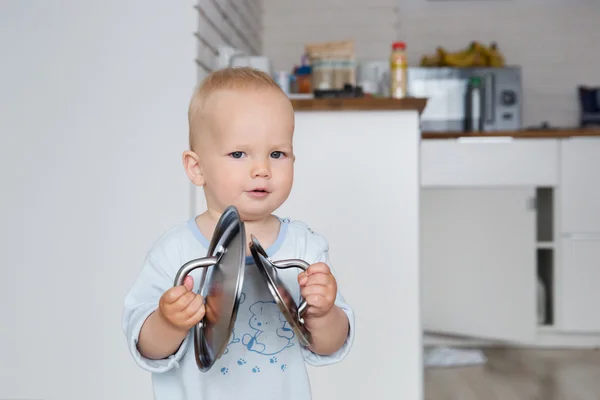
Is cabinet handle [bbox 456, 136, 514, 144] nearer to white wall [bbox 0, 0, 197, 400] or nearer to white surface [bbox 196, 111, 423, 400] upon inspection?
white surface [bbox 196, 111, 423, 400]

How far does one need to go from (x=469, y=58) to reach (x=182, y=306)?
12.0 ft

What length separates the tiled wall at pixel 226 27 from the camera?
7.46ft

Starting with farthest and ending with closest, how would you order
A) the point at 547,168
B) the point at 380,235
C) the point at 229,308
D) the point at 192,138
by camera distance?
the point at 547,168
the point at 380,235
the point at 192,138
the point at 229,308

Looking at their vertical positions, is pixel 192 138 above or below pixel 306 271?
above

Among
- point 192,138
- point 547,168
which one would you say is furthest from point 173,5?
point 547,168

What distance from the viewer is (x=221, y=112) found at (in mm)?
1000

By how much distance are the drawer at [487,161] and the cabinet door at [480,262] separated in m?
0.05

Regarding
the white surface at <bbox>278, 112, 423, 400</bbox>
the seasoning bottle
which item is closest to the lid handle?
the white surface at <bbox>278, 112, 423, 400</bbox>

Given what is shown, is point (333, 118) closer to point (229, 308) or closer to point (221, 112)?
point (221, 112)

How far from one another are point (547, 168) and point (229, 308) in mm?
3172

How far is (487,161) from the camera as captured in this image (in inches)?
145

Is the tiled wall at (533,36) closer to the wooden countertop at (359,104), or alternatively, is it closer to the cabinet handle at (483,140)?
the cabinet handle at (483,140)

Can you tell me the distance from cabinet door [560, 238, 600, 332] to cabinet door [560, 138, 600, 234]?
75mm

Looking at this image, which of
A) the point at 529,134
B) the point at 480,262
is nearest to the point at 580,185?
the point at 529,134
